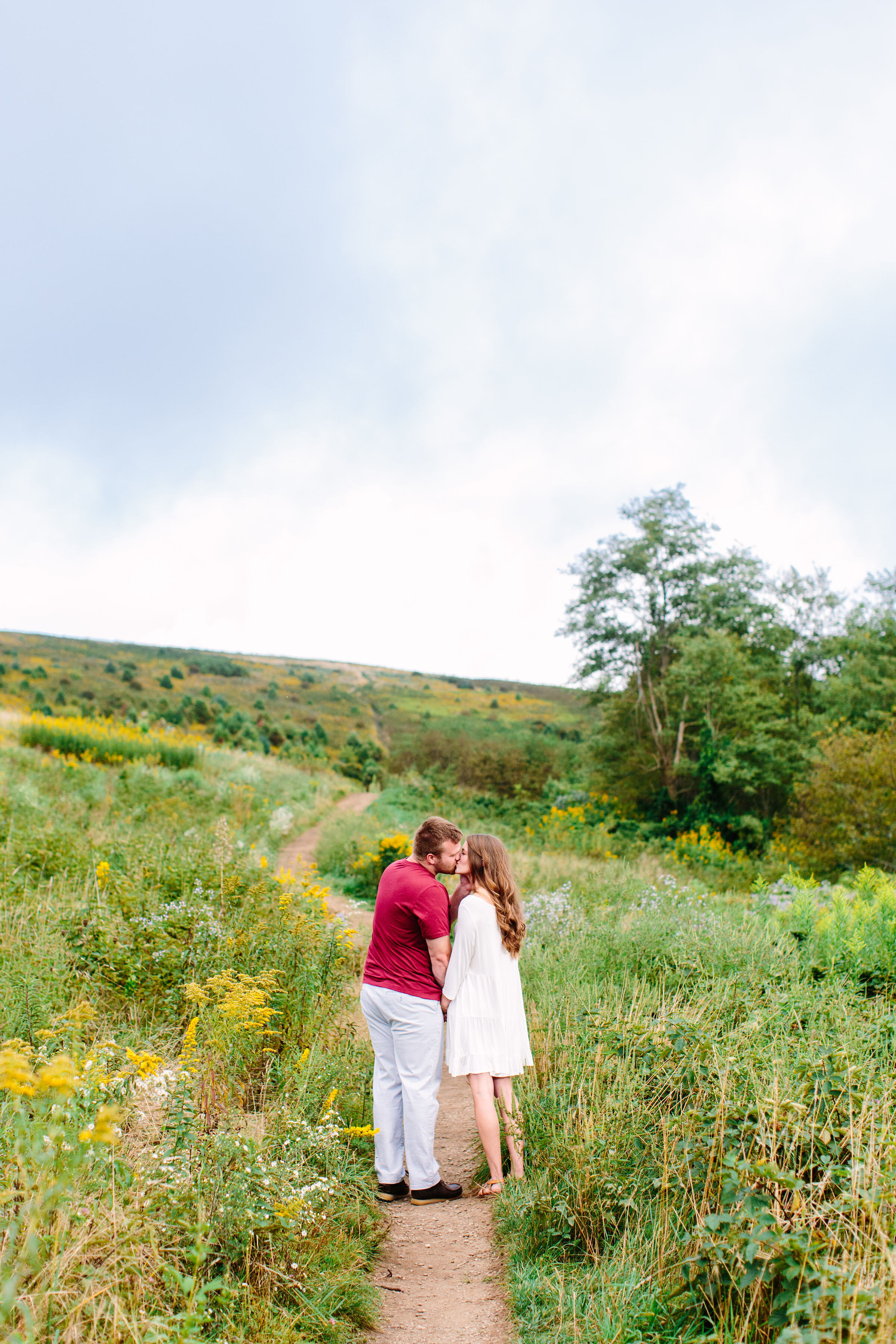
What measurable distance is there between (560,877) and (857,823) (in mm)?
7875

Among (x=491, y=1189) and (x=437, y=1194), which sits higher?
(x=491, y=1189)

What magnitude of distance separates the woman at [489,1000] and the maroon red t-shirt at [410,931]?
0.44ft

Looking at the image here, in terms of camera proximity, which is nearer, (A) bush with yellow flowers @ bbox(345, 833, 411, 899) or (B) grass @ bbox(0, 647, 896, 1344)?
(B) grass @ bbox(0, 647, 896, 1344)

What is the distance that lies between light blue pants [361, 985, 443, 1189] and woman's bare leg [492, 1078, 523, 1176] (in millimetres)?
370

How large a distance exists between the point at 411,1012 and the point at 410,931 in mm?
417

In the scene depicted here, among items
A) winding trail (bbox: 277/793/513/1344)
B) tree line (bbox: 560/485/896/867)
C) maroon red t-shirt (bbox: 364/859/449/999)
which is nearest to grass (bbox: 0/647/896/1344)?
winding trail (bbox: 277/793/513/1344)

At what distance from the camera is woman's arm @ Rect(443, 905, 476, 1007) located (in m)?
4.20

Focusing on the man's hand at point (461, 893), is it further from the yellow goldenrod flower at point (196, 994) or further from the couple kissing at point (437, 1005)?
the yellow goldenrod flower at point (196, 994)

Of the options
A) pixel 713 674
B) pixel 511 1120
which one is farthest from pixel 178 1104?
pixel 713 674

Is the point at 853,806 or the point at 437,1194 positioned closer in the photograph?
the point at 437,1194

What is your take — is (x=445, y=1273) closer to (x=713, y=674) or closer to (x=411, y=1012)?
(x=411, y=1012)

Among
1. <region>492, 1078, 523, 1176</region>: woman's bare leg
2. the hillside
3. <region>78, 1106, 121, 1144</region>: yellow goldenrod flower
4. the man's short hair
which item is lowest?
<region>492, 1078, 523, 1176</region>: woman's bare leg

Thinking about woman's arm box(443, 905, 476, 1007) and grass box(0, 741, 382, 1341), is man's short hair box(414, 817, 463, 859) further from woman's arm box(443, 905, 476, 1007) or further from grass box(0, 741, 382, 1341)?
grass box(0, 741, 382, 1341)

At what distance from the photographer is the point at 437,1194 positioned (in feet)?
13.7
